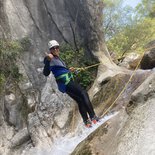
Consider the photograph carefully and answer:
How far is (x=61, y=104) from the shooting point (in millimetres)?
13320

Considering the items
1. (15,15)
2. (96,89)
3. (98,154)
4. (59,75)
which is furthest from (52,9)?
(98,154)

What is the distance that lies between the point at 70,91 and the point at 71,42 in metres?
7.21

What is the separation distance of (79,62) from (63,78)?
643cm

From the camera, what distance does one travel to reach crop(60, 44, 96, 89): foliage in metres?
14.2

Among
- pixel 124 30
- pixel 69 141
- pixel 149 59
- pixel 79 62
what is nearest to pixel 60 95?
pixel 79 62

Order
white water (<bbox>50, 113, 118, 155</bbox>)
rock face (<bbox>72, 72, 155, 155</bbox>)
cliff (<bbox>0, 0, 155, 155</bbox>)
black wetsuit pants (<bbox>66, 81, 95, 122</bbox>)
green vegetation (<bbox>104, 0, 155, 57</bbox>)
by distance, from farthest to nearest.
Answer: green vegetation (<bbox>104, 0, 155, 57</bbox>), white water (<bbox>50, 113, 118, 155</bbox>), black wetsuit pants (<bbox>66, 81, 95, 122</bbox>), cliff (<bbox>0, 0, 155, 155</bbox>), rock face (<bbox>72, 72, 155, 155</bbox>)

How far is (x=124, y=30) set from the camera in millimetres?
28766

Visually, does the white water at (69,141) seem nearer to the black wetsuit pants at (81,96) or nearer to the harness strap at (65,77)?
the black wetsuit pants at (81,96)

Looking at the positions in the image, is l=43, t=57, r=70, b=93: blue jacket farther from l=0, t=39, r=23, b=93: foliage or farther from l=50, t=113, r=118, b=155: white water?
l=0, t=39, r=23, b=93: foliage

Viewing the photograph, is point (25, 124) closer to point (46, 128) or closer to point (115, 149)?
point (46, 128)

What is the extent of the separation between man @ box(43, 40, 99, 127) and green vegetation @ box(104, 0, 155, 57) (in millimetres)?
18898

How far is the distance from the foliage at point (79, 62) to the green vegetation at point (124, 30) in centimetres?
1264

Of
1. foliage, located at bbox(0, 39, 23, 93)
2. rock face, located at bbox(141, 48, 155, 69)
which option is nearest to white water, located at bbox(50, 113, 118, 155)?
rock face, located at bbox(141, 48, 155, 69)

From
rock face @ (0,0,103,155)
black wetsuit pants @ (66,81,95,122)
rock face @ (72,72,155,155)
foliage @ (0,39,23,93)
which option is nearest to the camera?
rock face @ (72,72,155,155)
